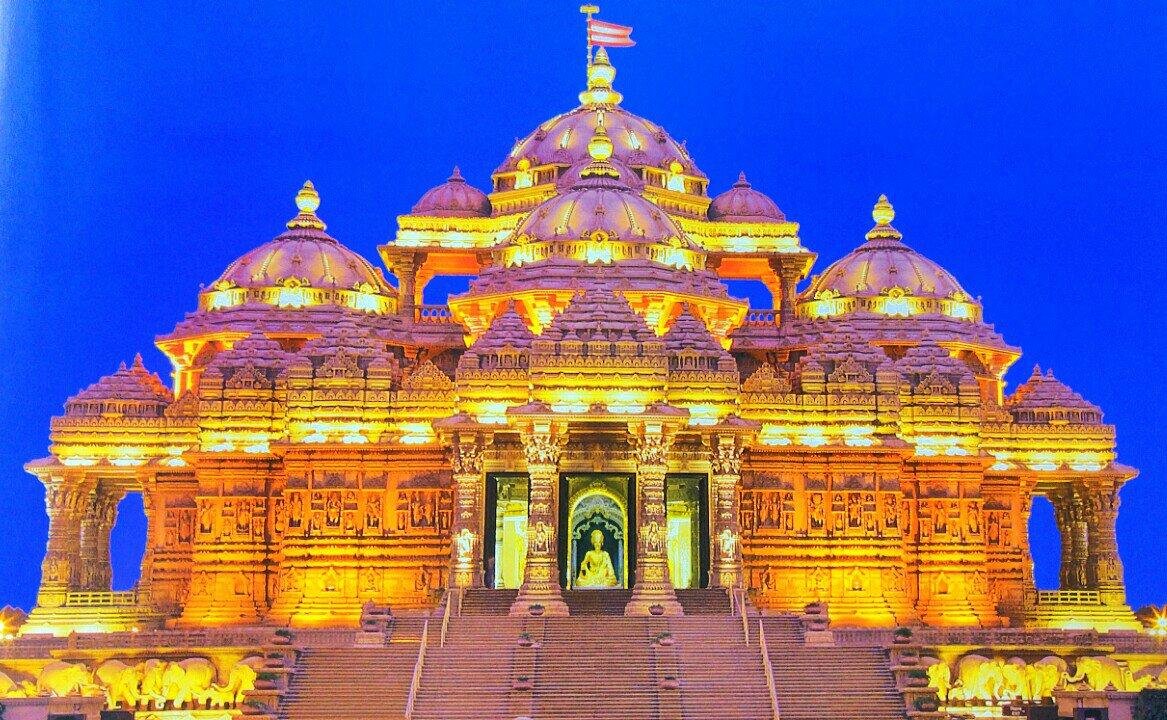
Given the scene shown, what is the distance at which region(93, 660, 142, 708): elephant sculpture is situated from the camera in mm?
33062

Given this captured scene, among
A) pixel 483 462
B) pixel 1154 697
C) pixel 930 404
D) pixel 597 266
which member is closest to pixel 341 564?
pixel 483 462

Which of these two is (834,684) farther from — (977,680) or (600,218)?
(600,218)

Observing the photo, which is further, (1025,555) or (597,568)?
(1025,555)

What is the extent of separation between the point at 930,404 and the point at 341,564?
14385 mm

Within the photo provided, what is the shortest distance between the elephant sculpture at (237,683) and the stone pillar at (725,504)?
1001 cm

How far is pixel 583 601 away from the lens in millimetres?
36781

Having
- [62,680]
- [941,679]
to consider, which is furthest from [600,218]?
[62,680]

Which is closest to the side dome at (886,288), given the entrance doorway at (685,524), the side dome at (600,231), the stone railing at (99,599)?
the side dome at (600,231)

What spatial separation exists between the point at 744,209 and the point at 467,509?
2013 cm

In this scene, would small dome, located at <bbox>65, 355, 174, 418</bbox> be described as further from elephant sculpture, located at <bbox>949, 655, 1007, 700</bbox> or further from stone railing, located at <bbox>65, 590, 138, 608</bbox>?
elephant sculpture, located at <bbox>949, 655, 1007, 700</bbox>

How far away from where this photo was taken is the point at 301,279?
5022cm

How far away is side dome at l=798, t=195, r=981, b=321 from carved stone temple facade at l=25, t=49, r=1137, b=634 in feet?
7.90

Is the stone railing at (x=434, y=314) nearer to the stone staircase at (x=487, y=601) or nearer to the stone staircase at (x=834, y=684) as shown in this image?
the stone staircase at (x=487, y=601)

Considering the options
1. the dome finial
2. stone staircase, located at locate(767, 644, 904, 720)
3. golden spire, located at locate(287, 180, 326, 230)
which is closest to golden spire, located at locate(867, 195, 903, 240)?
the dome finial
